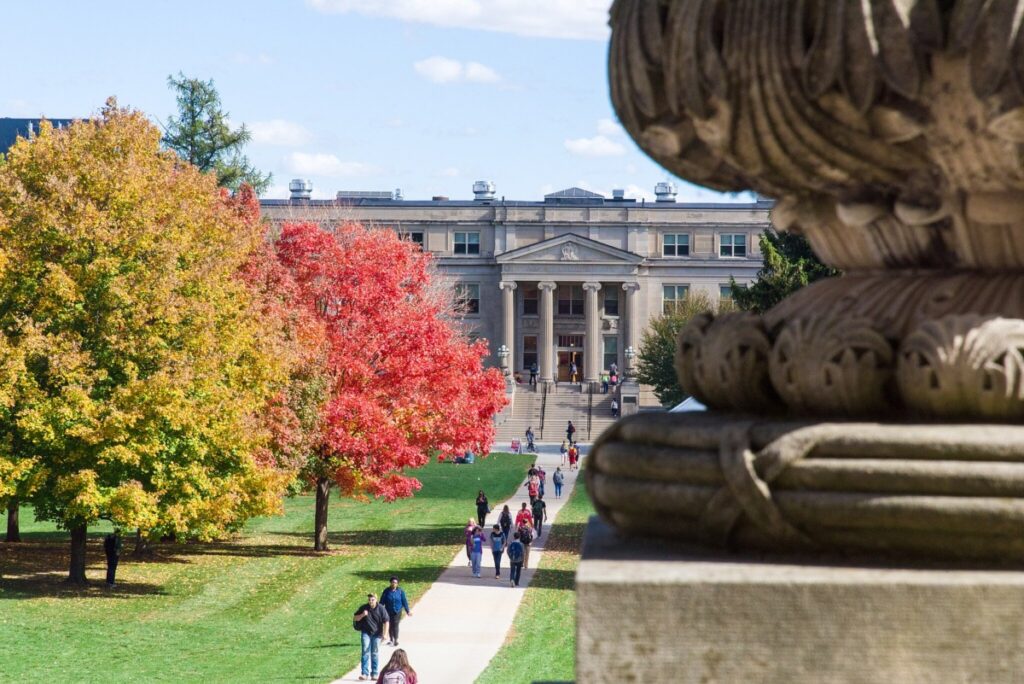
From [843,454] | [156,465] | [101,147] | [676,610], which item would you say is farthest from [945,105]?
[101,147]

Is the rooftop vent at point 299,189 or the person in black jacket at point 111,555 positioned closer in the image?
the person in black jacket at point 111,555

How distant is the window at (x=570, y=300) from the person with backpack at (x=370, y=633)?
80.6 m

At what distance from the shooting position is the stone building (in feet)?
323

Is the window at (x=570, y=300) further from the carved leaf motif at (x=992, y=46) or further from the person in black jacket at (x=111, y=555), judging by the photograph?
the carved leaf motif at (x=992, y=46)

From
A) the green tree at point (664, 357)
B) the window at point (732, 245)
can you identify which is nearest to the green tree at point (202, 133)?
the green tree at point (664, 357)

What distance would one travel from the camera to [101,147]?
98.0ft

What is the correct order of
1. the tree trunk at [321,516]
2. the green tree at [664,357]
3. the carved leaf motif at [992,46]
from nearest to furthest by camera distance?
the carved leaf motif at [992,46]
the tree trunk at [321,516]
the green tree at [664,357]

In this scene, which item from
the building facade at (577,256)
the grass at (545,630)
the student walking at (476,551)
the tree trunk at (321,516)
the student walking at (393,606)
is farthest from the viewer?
the building facade at (577,256)

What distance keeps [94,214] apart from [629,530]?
2638 cm

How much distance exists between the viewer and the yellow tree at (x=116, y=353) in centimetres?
2673

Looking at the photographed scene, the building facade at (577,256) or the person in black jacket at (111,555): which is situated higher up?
the building facade at (577,256)

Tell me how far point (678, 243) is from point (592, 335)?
28.0ft

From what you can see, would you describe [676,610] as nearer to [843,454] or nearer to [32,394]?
[843,454]

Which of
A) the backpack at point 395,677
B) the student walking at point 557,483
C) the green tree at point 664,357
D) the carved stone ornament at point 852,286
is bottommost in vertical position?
the backpack at point 395,677
